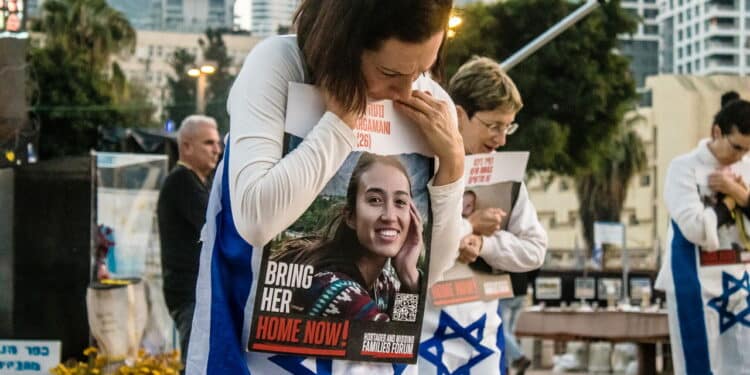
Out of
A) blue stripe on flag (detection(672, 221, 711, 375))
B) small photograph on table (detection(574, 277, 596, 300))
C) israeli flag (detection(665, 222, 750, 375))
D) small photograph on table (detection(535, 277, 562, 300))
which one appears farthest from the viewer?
small photograph on table (detection(535, 277, 562, 300))

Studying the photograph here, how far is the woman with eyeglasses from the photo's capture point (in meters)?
7.01

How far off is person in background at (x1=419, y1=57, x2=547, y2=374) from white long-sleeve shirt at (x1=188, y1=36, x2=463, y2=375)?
2.15m

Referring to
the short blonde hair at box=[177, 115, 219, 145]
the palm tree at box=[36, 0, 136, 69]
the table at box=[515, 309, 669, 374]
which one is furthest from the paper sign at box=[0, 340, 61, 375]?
the palm tree at box=[36, 0, 136, 69]

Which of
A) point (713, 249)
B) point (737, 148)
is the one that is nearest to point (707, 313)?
point (713, 249)

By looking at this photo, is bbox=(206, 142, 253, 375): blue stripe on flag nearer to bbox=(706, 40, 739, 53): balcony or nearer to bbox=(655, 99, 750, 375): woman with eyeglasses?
bbox=(655, 99, 750, 375): woman with eyeglasses

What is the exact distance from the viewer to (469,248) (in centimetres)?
515

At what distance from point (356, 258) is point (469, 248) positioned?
8.10ft

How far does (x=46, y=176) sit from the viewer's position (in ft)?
28.9

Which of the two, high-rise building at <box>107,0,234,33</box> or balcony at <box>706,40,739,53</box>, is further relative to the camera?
balcony at <box>706,40,739,53</box>

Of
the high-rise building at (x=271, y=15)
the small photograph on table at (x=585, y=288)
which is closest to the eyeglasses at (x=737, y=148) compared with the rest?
the high-rise building at (x=271, y=15)

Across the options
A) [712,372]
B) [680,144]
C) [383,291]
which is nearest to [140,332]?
[712,372]

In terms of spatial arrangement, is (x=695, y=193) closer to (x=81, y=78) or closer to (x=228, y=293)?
(x=228, y=293)

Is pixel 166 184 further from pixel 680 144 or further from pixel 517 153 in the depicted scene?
pixel 680 144

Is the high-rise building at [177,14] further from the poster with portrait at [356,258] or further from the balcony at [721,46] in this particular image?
the poster with portrait at [356,258]
